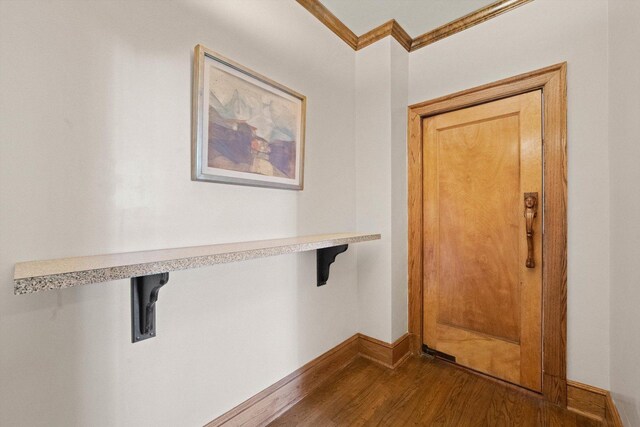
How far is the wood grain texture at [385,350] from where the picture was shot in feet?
5.89

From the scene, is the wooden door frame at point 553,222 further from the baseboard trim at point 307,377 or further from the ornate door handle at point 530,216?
the baseboard trim at point 307,377

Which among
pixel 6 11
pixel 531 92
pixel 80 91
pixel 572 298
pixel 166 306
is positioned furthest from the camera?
pixel 531 92

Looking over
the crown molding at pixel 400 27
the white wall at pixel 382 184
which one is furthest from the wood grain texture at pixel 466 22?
the white wall at pixel 382 184

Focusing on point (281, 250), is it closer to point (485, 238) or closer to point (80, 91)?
point (80, 91)

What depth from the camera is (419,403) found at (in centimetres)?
147

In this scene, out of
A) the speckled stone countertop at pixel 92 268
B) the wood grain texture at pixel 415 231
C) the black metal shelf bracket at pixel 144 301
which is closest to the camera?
the speckled stone countertop at pixel 92 268

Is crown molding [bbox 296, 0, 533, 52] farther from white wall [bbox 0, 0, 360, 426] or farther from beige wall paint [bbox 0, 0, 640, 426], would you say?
white wall [bbox 0, 0, 360, 426]

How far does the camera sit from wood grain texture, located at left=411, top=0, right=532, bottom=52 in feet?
5.26

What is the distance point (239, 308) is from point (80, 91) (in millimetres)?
976

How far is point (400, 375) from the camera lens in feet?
5.63

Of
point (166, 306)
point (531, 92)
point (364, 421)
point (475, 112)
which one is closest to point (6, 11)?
point (166, 306)

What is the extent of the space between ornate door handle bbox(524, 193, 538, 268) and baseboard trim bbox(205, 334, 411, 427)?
36.5 inches

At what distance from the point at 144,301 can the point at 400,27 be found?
6.92ft

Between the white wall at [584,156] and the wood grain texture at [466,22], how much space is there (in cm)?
9
